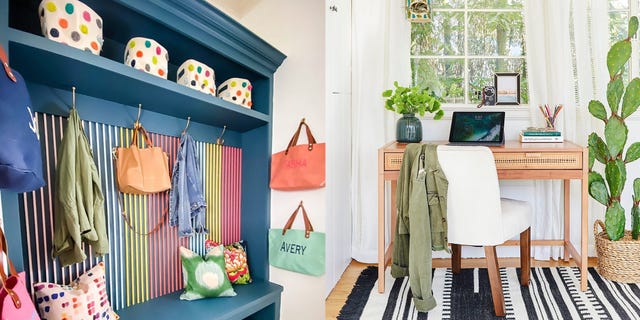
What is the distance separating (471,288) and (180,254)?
1.51 m

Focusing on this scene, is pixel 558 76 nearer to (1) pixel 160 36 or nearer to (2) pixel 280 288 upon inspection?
(2) pixel 280 288

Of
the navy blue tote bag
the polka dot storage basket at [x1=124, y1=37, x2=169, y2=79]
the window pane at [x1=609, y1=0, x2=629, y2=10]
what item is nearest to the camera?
the navy blue tote bag

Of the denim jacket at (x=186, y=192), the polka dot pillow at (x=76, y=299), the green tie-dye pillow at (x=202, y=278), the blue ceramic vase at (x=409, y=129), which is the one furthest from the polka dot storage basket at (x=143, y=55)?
the blue ceramic vase at (x=409, y=129)

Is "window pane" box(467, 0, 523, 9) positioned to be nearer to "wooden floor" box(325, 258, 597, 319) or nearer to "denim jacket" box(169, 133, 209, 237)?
"wooden floor" box(325, 258, 597, 319)

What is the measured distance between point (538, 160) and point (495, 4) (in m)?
1.24

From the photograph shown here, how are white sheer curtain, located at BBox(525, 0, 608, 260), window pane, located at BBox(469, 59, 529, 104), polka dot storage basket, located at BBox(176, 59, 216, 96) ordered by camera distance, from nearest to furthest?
polka dot storage basket, located at BBox(176, 59, 216, 96), white sheer curtain, located at BBox(525, 0, 608, 260), window pane, located at BBox(469, 59, 529, 104)

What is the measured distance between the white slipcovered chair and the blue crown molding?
37.5 inches

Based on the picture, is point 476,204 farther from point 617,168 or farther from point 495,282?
point 617,168

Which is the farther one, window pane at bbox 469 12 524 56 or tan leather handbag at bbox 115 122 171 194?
window pane at bbox 469 12 524 56

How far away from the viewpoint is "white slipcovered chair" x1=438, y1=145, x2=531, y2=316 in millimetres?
2010

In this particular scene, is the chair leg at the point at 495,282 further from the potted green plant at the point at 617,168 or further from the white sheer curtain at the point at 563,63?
the white sheer curtain at the point at 563,63

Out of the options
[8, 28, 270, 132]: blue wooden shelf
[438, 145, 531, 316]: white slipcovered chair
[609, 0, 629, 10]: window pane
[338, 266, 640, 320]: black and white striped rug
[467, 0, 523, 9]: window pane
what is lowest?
[338, 266, 640, 320]: black and white striped rug

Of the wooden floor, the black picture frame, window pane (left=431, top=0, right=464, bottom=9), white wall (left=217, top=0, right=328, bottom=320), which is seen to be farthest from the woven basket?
window pane (left=431, top=0, right=464, bottom=9)

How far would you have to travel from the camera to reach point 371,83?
9.59ft
